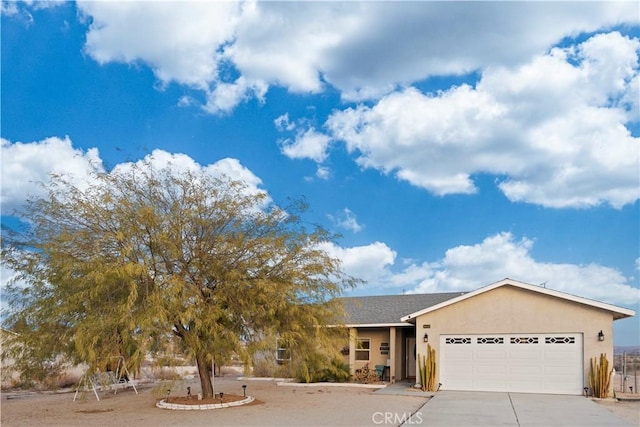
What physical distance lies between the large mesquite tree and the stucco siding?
611 cm

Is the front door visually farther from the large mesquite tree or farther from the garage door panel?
the large mesquite tree

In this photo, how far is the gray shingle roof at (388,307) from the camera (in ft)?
84.0

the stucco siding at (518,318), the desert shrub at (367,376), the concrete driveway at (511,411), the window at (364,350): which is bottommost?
the desert shrub at (367,376)

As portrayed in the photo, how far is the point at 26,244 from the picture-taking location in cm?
1559

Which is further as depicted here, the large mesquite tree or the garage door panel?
the garage door panel

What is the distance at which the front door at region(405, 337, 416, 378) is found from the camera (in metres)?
26.0

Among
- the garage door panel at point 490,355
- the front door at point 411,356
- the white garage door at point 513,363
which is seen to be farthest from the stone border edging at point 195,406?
the front door at point 411,356

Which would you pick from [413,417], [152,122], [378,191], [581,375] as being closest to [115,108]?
[152,122]

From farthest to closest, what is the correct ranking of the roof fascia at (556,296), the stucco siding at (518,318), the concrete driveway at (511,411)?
1. the stucco siding at (518,318)
2. the roof fascia at (556,296)
3. the concrete driveway at (511,411)

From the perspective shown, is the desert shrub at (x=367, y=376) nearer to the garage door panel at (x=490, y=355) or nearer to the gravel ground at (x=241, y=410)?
the gravel ground at (x=241, y=410)

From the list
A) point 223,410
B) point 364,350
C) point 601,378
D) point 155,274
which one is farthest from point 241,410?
point 601,378

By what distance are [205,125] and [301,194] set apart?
14.4 ft

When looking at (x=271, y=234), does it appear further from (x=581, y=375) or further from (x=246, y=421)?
(x=581, y=375)

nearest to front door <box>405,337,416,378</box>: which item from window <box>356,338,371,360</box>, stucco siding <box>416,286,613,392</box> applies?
window <box>356,338,371,360</box>
